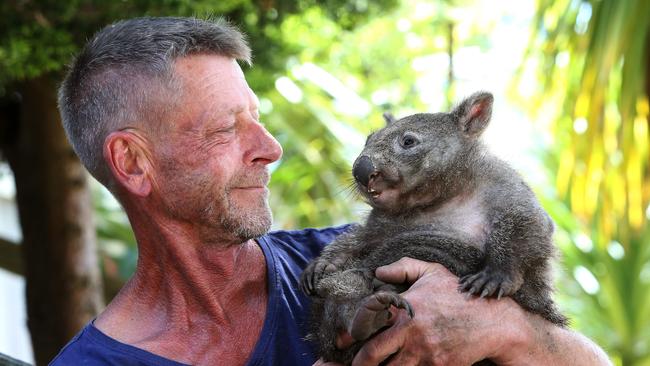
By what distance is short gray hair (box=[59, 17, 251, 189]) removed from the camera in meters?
3.31

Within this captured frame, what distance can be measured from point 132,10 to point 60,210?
1.43m

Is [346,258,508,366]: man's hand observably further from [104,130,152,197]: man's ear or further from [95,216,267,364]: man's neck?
[104,130,152,197]: man's ear

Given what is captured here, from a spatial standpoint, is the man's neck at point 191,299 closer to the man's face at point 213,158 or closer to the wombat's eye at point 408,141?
the man's face at point 213,158

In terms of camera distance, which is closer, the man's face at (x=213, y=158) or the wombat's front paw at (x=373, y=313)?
the wombat's front paw at (x=373, y=313)

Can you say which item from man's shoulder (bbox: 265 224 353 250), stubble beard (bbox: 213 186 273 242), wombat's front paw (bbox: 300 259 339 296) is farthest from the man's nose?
man's shoulder (bbox: 265 224 353 250)

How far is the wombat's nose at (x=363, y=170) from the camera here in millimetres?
3252

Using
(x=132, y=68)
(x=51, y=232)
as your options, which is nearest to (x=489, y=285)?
(x=132, y=68)

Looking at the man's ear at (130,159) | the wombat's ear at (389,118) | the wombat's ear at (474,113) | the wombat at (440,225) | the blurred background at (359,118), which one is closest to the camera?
the wombat at (440,225)

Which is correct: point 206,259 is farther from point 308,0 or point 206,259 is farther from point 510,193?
point 308,0

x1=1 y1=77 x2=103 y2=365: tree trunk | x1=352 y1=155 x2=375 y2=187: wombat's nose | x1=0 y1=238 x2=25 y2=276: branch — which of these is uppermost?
x1=352 y1=155 x2=375 y2=187: wombat's nose

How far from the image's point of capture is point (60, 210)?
5688 millimetres

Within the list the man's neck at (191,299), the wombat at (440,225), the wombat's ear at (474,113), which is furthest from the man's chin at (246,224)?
the wombat's ear at (474,113)

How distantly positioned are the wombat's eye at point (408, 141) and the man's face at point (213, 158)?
421mm

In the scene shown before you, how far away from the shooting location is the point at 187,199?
332cm
